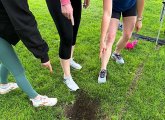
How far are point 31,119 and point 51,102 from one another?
0.39 m

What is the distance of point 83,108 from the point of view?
401 cm

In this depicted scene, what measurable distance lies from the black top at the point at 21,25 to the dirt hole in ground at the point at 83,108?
1.05 metres

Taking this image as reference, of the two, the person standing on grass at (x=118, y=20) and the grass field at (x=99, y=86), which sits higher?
the person standing on grass at (x=118, y=20)

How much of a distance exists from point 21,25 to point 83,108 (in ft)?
5.42

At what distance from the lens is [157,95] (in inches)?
171

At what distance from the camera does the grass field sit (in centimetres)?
392

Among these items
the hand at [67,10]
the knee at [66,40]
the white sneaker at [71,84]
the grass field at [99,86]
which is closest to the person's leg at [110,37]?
the grass field at [99,86]

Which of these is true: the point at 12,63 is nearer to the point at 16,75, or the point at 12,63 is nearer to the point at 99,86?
the point at 16,75

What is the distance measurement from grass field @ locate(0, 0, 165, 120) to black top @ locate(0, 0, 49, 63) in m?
1.12

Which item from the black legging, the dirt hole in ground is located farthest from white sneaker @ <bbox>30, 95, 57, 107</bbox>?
the black legging

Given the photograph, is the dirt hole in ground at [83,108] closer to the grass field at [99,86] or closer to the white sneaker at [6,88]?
the grass field at [99,86]

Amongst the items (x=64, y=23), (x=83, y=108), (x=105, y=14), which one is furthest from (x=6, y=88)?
(x=105, y=14)

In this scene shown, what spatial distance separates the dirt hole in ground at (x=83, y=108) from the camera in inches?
152

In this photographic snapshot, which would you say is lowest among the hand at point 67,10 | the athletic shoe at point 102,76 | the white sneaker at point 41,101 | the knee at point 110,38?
the athletic shoe at point 102,76
